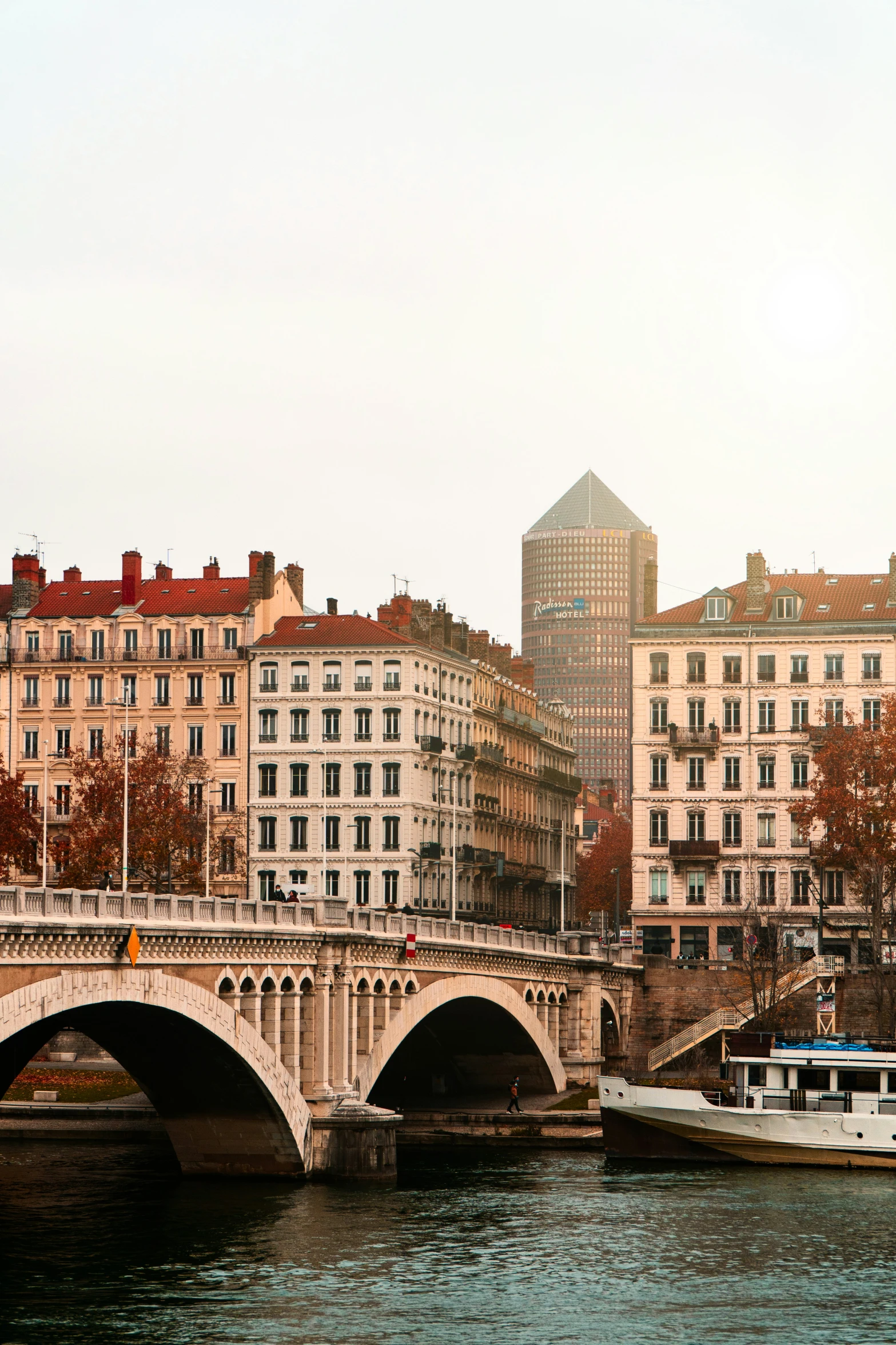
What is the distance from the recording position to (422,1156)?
295 ft

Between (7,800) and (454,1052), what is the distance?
91.8ft

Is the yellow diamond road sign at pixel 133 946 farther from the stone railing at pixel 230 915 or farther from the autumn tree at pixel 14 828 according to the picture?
the autumn tree at pixel 14 828

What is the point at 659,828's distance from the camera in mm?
134375

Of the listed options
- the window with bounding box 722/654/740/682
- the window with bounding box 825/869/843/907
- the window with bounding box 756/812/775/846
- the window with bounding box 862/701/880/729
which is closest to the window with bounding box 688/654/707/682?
the window with bounding box 722/654/740/682

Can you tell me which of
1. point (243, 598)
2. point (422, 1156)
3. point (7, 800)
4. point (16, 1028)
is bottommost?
point (422, 1156)

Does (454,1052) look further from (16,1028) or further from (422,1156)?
(16,1028)

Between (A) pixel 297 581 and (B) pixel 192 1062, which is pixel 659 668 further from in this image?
(B) pixel 192 1062

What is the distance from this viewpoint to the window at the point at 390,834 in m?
138

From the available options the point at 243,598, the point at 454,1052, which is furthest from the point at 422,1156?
the point at 243,598

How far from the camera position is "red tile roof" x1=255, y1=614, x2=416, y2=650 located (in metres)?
138

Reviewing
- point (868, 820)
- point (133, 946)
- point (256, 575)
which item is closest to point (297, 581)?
point (256, 575)

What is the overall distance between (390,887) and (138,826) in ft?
90.0

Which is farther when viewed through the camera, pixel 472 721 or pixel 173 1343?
pixel 472 721

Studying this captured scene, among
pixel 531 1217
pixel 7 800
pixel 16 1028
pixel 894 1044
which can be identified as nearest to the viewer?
pixel 16 1028
